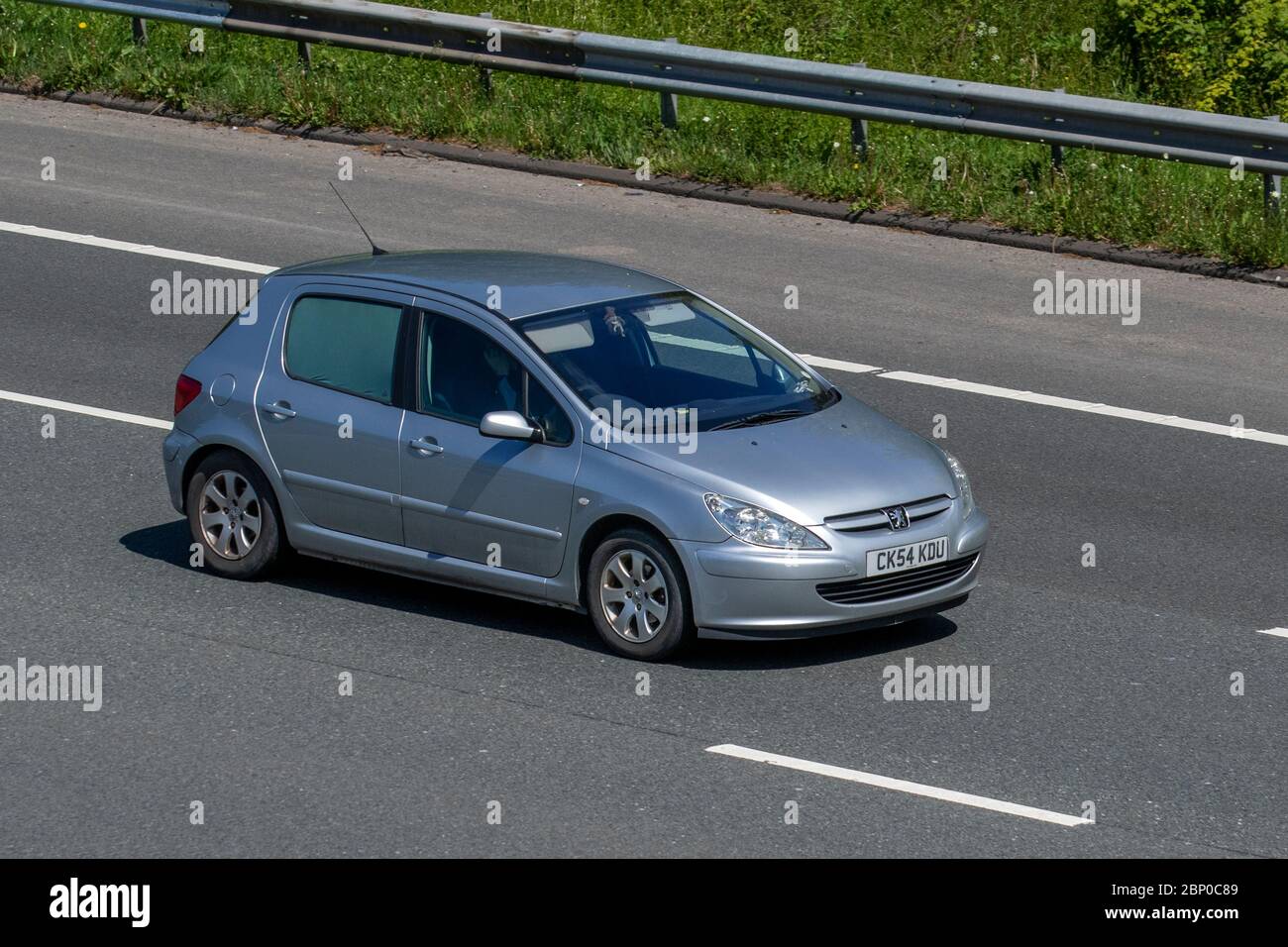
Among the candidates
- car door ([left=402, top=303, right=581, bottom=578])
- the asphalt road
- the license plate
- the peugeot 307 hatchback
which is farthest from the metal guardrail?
car door ([left=402, top=303, right=581, bottom=578])

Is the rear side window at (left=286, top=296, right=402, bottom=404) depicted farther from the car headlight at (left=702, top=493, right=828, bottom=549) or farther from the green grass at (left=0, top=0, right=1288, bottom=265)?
the green grass at (left=0, top=0, right=1288, bottom=265)

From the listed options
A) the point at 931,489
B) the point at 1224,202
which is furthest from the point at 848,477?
the point at 1224,202

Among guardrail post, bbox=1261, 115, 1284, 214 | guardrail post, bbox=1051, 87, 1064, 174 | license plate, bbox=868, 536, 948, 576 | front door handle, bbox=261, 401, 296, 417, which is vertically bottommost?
license plate, bbox=868, 536, 948, 576

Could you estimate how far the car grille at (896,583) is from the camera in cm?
909

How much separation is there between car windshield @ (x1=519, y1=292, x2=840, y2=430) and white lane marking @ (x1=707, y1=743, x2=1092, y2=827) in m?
A: 1.85

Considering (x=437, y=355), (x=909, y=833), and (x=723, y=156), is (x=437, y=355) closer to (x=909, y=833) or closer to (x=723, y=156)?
(x=909, y=833)

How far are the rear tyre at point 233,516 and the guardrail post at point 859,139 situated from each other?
8.26 m

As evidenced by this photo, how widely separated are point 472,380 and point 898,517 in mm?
2097

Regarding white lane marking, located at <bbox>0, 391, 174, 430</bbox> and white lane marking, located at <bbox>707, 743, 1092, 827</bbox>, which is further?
white lane marking, located at <bbox>0, 391, 174, 430</bbox>

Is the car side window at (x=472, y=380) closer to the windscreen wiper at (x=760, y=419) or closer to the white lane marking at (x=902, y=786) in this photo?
the windscreen wiper at (x=760, y=419)

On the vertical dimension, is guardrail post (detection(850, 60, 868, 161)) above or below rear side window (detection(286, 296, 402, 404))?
above

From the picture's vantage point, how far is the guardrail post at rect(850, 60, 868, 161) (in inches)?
687

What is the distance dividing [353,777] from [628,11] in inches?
615

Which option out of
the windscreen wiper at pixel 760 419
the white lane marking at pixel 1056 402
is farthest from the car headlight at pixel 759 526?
the white lane marking at pixel 1056 402
